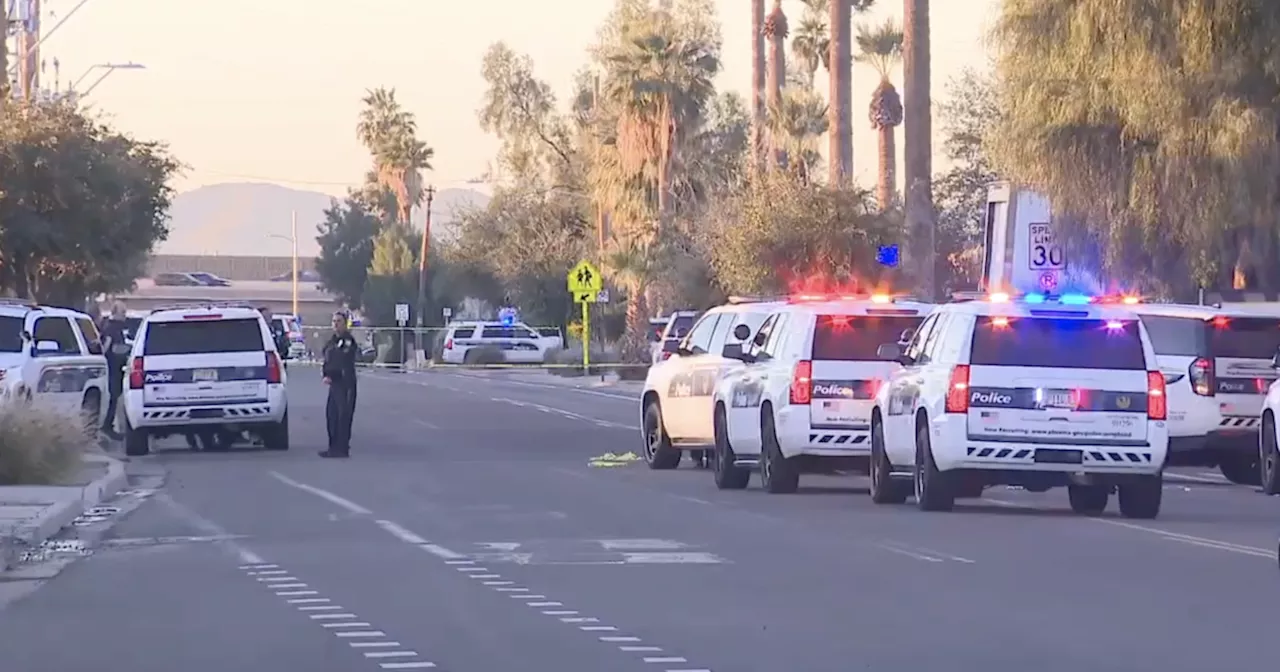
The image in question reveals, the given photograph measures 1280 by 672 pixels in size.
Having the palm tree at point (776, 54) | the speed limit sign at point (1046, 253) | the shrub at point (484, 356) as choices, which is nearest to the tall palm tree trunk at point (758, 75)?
the palm tree at point (776, 54)

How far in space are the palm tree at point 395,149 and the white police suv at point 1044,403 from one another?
304ft

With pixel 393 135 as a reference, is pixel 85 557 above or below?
below

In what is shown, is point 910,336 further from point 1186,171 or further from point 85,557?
point 1186,171

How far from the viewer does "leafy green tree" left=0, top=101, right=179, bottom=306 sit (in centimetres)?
4309

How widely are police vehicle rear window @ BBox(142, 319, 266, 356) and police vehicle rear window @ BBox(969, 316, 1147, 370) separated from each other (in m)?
13.4

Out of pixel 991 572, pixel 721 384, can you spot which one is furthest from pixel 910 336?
pixel 991 572

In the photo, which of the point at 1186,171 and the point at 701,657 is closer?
the point at 701,657

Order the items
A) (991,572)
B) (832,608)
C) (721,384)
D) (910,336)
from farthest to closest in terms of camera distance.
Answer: (721,384) < (910,336) < (991,572) < (832,608)

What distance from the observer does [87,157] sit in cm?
4400

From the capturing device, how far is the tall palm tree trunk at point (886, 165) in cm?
4819

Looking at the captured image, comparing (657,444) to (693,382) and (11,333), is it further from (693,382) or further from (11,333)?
(11,333)

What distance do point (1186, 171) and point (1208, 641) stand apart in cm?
2106

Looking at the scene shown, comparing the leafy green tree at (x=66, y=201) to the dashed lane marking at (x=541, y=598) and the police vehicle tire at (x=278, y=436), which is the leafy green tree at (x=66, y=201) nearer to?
the police vehicle tire at (x=278, y=436)

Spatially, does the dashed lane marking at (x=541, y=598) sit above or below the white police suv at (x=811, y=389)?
below
